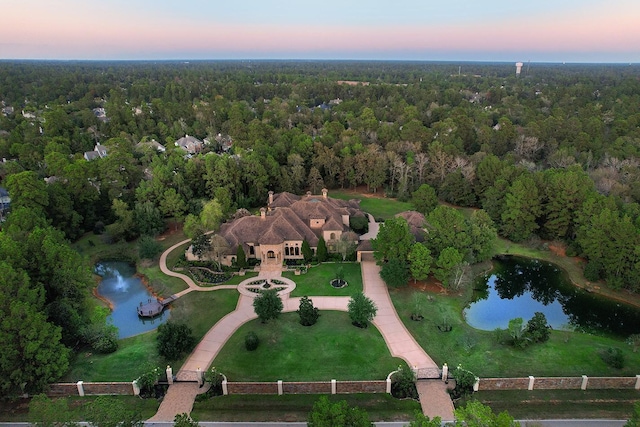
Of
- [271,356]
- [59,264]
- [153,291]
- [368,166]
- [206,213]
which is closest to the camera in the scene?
[271,356]

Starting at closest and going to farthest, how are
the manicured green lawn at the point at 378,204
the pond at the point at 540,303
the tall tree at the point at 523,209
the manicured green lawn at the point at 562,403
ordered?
the manicured green lawn at the point at 562,403 → the pond at the point at 540,303 → the tall tree at the point at 523,209 → the manicured green lawn at the point at 378,204

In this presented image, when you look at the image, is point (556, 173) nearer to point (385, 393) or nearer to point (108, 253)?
point (385, 393)

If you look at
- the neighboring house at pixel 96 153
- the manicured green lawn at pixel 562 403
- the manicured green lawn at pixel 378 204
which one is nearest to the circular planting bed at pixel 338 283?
the manicured green lawn at pixel 562 403

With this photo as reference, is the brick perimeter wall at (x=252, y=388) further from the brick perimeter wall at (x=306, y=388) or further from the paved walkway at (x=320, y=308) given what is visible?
the paved walkway at (x=320, y=308)

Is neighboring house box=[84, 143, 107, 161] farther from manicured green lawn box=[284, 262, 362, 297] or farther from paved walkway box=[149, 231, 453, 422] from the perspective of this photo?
manicured green lawn box=[284, 262, 362, 297]

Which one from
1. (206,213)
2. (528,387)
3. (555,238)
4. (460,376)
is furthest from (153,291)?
(555,238)
